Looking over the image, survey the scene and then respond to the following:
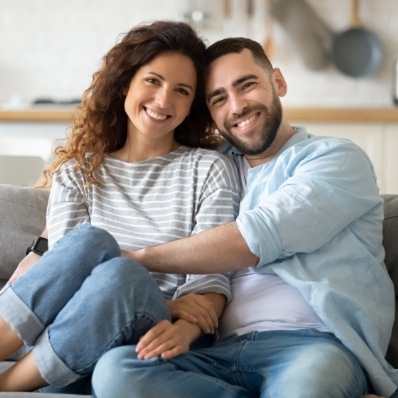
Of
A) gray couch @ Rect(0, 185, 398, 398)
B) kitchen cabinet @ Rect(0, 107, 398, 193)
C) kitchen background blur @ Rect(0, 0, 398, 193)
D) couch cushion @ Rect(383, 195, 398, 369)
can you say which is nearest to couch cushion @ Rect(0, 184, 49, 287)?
gray couch @ Rect(0, 185, 398, 398)

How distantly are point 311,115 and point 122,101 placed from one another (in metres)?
2.03

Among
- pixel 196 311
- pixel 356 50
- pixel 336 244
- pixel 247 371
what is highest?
pixel 356 50

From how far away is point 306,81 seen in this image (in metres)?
4.52

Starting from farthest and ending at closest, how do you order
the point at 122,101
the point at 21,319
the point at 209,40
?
the point at 209,40, the point at 122,101, the point at 21,319

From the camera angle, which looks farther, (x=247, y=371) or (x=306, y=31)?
(x=306, y=31)

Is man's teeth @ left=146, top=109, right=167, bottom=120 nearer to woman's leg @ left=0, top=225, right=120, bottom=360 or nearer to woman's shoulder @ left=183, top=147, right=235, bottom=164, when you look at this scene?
woman's shoulder @ left=183, top=147, right=235, bottom=164

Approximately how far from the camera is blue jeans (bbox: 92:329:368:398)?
1467 mm

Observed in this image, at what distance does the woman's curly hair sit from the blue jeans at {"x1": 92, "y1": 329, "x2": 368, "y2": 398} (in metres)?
0.63

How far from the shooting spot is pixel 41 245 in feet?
6.58

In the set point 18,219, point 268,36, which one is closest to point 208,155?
point 18,219

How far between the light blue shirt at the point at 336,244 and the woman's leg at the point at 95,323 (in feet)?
0.93

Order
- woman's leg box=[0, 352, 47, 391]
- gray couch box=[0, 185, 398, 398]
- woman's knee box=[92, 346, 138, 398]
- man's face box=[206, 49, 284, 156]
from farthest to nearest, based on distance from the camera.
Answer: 1. gray couch box=[0, 185, 398, 398]
2. man's face box=[206, 49, 284, 156]
3. woman's leg box=[0, 352, 47, 391]
4. woman's knee box=[92, 346, 138, 398]

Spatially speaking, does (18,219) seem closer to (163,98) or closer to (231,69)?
(163,98)

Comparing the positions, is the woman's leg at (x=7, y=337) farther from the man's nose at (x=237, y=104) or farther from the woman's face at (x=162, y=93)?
the man's nose at (x=237, y=104)
